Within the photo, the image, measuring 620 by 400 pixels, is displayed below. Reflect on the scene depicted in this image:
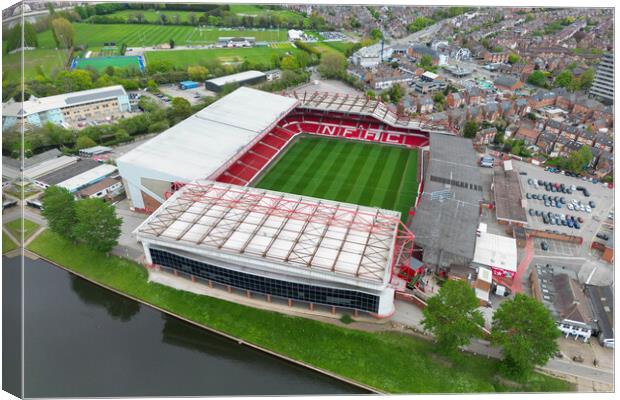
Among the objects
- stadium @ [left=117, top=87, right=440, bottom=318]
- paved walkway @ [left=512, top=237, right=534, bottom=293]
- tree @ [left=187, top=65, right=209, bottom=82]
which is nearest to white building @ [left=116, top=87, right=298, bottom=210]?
stadium @ [left=117, top=87, right=440, bottom=318]

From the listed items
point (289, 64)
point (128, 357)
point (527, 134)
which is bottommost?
point (128, 357)

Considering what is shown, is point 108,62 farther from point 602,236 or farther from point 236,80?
point 602,236

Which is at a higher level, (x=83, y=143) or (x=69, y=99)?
(x=69, y=99)

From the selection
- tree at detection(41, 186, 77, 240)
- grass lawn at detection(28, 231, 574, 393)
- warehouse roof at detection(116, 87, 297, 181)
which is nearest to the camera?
grass lawn at detection(28, 231, 574, 393)

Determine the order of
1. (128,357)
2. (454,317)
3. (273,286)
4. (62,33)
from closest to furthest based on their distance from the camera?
(454,317) < (128,357) < (273,286) < (62,33)

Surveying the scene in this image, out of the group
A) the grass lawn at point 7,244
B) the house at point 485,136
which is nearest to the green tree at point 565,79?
→ the house at point 485,136

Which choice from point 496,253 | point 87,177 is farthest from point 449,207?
point 87,177

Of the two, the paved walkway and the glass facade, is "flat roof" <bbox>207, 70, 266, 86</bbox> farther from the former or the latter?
the paved walkway

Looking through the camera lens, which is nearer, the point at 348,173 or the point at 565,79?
the point at 348,173
